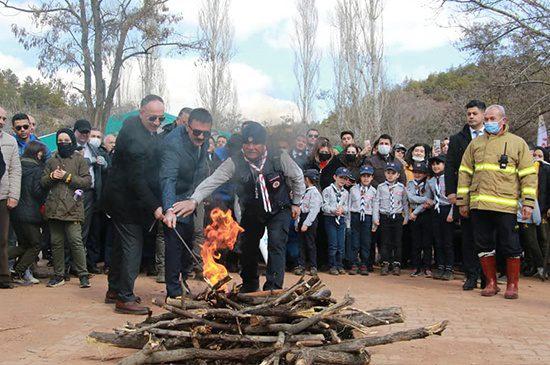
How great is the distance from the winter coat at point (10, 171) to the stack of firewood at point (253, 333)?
401 cm

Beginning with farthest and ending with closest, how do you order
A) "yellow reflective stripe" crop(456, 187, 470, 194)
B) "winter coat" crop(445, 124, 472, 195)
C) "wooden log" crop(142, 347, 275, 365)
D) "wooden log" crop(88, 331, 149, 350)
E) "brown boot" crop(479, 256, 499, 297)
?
"winter coat" crop(445, 124, 472, 195) < "yellow reflective stripe" crop(456, 187, 470, 194) < "brown boot" crop(479, 256, 499, 297) < "wooden log" crop(88, 331, 149, 350) < "wooden log" crop(142, 347, 275, 365)

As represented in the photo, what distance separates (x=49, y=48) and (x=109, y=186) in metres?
10.5

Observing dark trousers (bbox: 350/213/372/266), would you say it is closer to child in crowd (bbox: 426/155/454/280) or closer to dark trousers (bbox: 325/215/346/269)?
dark trousers (bbox: 325/215/346/269)

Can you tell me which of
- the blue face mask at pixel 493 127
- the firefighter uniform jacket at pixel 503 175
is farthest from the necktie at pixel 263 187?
the blue face mask at pixel 493 127

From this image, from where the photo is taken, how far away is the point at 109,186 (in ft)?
22.8

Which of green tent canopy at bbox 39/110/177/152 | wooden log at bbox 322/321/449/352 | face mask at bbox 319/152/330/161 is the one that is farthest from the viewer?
green tent canopy at bbox 39/110/177/152

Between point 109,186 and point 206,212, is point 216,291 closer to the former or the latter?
point 109,186

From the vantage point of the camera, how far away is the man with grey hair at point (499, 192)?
773 cm

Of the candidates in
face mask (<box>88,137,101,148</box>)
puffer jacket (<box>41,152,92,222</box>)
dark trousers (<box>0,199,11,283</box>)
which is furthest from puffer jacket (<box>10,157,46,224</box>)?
face mask (<box>88,137,101,148</box>)

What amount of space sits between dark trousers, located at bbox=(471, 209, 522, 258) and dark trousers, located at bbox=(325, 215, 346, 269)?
2.63 metres

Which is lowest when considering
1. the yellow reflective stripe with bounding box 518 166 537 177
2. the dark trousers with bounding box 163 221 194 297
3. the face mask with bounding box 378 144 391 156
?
the dark trousers with bounding box 163 221 194 297

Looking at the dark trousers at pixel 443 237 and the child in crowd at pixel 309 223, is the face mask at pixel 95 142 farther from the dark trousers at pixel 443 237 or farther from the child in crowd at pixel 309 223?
the dark trousers at pixel 443 237

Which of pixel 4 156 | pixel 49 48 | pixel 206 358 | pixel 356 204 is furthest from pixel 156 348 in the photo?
pixel 49 48

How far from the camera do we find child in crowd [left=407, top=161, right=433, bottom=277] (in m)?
9.88
